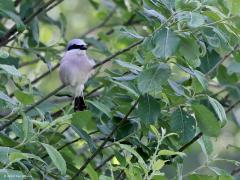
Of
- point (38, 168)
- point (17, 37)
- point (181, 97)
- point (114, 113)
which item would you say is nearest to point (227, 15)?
point (181, 97)

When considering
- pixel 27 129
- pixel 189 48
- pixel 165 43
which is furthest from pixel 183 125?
pixel 27 129

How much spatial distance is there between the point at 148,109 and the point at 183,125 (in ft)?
0.58

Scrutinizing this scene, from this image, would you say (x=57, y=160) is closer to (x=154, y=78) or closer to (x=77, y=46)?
(x=154, y=78)

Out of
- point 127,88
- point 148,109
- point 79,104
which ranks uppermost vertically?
point 127,88

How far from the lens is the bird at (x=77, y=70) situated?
3.76 metres

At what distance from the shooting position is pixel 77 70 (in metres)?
3.83

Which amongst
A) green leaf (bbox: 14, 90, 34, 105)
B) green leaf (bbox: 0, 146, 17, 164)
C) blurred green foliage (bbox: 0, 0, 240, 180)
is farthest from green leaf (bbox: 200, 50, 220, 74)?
green leaf (bbox: 0, 146, 17, 164)

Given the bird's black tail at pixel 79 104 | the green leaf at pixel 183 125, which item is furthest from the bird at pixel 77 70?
the green leaf at pixel 183 125

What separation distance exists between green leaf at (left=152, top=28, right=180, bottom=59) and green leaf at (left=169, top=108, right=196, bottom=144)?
16.8 inches

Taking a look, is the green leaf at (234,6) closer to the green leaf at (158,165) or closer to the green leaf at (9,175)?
the green leaf at (158,165)

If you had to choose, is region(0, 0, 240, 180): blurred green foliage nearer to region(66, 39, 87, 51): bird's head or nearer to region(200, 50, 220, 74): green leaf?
region(200, 50, 220, 74): green leaf

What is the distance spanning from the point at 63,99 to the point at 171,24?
45.1 inches

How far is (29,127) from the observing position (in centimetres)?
282

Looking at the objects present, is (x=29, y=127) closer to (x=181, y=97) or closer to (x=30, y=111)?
(x=30, y=111)
